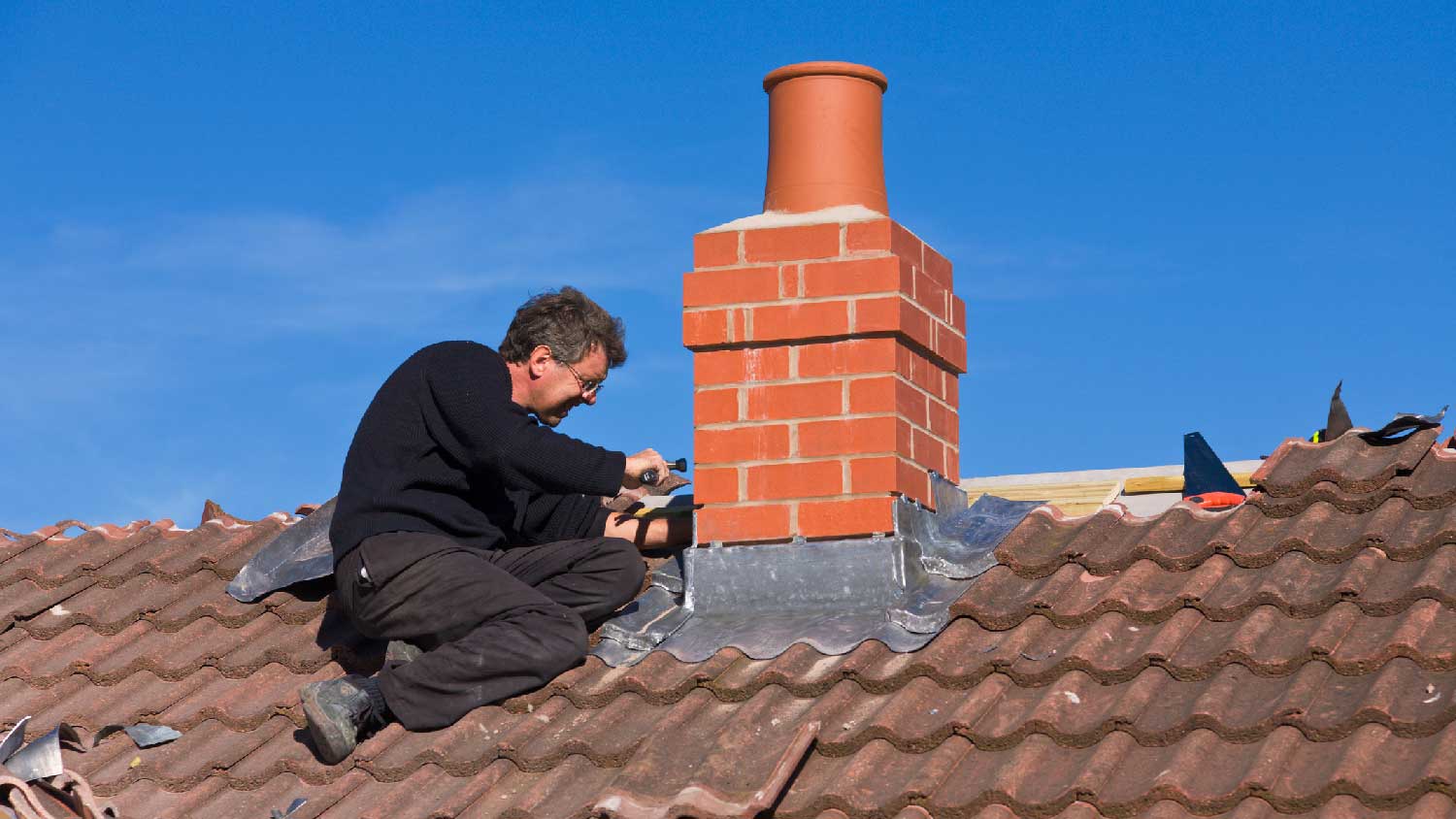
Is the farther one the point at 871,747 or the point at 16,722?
the point at 16,722

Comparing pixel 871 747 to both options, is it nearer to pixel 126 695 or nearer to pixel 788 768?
pixel 788 768

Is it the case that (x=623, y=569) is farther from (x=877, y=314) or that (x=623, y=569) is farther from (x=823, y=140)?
(x=823, y=140)

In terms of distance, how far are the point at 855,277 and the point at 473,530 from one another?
1520mm

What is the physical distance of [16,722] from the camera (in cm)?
584

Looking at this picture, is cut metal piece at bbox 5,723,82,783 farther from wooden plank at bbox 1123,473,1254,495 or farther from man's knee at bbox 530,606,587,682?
wooden plank at bbox 1123,473,1254,495

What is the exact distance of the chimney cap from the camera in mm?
6402

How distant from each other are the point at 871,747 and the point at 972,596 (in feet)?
2.91

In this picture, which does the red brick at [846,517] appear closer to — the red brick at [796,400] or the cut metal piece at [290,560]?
the red brick at [796,400]

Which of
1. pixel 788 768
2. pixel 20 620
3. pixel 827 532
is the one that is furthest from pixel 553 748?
pixel 20 620

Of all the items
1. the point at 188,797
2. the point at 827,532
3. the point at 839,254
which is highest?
the point at 839,254

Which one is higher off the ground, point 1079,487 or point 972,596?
point 1079,487

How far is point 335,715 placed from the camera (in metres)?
5.16

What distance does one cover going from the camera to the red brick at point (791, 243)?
19.5ft

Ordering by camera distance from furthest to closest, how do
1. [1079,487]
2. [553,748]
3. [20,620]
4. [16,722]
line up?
[1079,487], [20,620], [16,722], [553,748]
